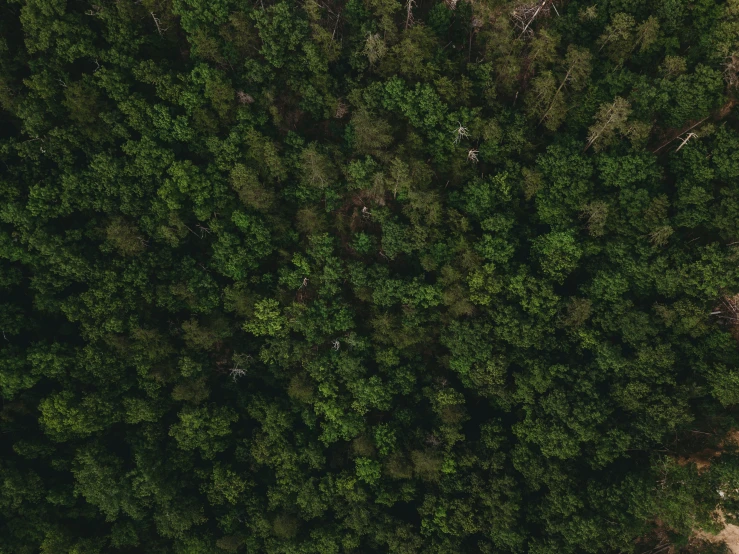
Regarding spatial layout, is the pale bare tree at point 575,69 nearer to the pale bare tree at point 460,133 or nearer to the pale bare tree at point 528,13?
the pale bare tree at point 528,13

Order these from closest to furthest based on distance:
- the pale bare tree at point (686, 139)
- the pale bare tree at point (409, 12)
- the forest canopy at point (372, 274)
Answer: the forest canopy at point (372, 274) < the pale bare tree at point (686, 139) < the pale bare tree at point (409, 12)

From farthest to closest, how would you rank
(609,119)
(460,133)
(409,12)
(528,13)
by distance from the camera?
(528,13)
(460,133)
(409,12)
(609,119)

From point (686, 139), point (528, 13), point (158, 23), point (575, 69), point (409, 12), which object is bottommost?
point (158, 23)

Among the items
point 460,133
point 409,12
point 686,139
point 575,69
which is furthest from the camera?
point 460,133

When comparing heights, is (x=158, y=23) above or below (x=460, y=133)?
below

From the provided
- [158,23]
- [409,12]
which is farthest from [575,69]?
[158,23]

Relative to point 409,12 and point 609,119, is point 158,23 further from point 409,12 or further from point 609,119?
point 609,119

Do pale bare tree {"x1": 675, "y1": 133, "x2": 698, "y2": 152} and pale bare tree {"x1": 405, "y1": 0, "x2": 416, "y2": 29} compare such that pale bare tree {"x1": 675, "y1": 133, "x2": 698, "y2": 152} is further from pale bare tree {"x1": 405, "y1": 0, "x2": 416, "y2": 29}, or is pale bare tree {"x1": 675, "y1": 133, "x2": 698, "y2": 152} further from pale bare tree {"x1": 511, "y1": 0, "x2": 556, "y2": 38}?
pale bare tree {"x1": 405, "y1": 0, "x2": 416, "y2": 29}

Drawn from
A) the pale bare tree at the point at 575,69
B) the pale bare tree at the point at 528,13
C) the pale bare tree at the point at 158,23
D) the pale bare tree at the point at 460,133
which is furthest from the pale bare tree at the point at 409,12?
the pale bare tree at the point at 158,23

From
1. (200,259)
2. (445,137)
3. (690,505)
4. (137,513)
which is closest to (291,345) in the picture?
(200,259)

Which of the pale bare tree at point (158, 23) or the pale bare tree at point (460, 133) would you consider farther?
the pale bare tree at point (460, 133)
